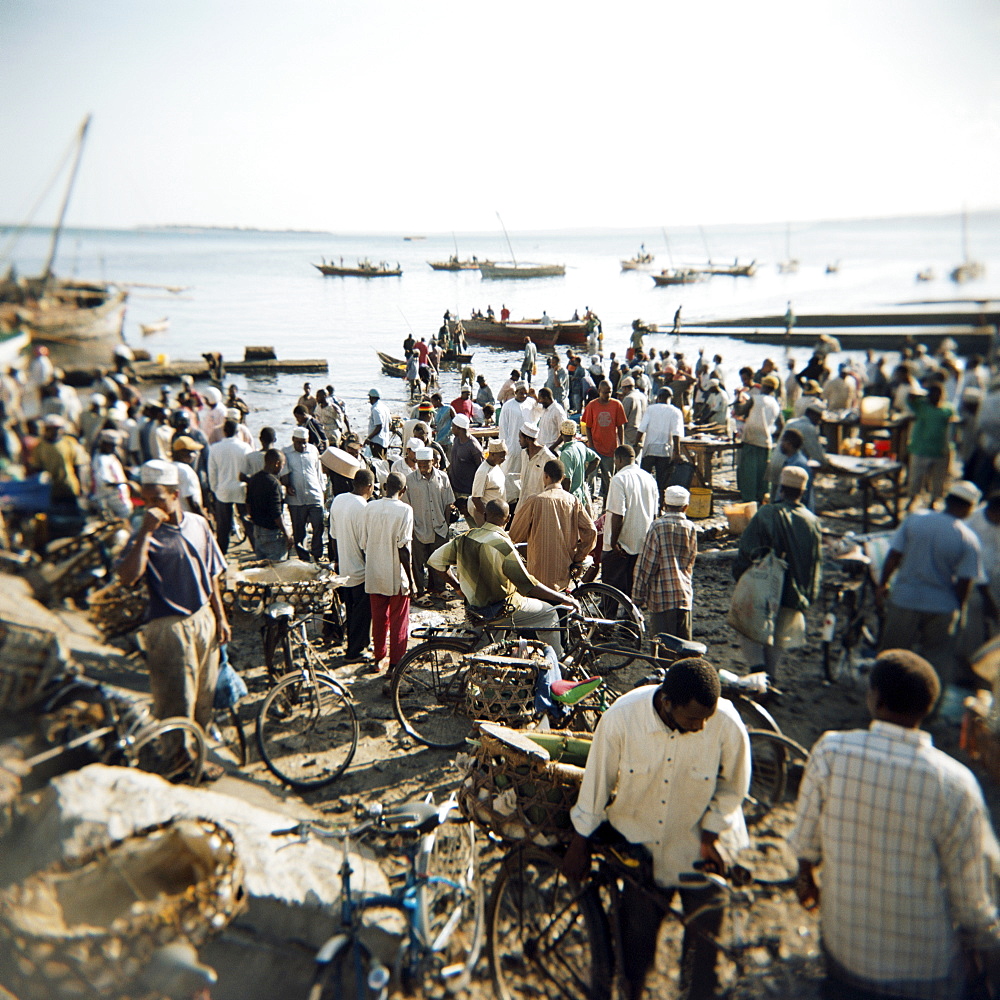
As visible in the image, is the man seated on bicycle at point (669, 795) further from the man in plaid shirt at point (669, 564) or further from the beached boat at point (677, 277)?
the beached boat at point (677, 277)

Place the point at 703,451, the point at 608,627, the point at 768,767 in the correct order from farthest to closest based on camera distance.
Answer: the point at 703,451, the point at 608,627, the point at 768,767

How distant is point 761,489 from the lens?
405 inches

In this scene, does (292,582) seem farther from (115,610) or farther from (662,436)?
(662,436)

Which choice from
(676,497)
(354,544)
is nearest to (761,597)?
(676,497)

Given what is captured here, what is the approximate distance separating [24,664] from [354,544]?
9.95 ft

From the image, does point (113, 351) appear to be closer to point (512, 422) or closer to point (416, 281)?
point (512, 422)

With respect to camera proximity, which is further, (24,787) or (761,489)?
(761,489)

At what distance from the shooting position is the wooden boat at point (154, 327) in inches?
209

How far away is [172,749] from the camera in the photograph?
4242mm

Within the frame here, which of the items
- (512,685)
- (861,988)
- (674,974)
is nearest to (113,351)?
(512,685)

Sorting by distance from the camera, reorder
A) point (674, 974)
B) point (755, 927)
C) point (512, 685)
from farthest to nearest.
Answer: point (512, 685), point (755, 927), point (674, 974)

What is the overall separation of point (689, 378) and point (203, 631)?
16.4 meters

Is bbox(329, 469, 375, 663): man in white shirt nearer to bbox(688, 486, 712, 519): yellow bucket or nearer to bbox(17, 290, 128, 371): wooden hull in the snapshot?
bbox(17, 290, 128, 371): wooden hull

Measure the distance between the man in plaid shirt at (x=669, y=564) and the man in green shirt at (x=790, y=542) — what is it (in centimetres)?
50
